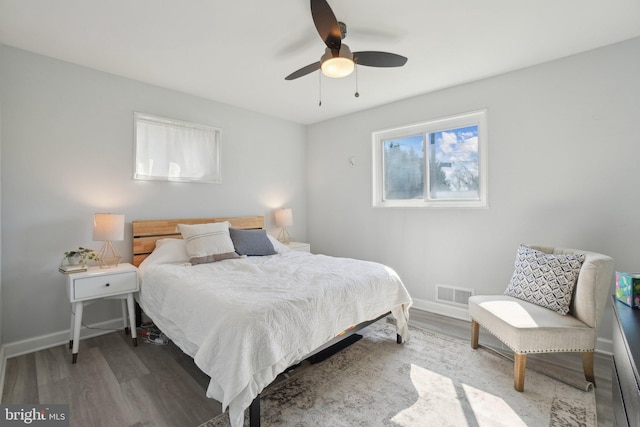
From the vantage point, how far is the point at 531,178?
283 cm

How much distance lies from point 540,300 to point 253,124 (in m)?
3.85

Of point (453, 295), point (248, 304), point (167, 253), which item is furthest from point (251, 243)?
point (453, 295)

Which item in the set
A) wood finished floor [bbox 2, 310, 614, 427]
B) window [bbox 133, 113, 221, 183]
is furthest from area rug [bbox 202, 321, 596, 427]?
window [bbox 133, 113, 221, 183]

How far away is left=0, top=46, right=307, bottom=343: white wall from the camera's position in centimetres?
247

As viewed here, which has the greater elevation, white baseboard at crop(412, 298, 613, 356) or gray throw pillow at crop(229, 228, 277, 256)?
gray throw pillow at crop(229, 228, 277, 256)

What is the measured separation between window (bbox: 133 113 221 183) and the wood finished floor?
1764 millimetres

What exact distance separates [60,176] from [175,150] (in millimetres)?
1095

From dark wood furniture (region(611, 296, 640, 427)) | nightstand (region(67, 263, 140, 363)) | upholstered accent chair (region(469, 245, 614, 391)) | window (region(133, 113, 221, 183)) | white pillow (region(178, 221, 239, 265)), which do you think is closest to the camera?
dark wood furniture (region(611, 296, 640, 427))

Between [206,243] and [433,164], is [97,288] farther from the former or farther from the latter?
[433,164]

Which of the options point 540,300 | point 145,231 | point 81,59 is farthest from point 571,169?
point 81,59

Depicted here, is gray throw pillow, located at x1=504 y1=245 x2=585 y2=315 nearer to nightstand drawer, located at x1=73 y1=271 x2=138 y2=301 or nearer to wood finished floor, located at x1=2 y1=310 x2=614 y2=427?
wood finished floor, located at x1=2 y1=310 x2=614 y2=427

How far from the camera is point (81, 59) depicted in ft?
8.79

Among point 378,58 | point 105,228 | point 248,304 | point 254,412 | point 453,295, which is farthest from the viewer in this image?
point 453,295

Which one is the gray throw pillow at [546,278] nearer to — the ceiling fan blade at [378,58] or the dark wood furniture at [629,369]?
the dark wood furniture at [629,369]
